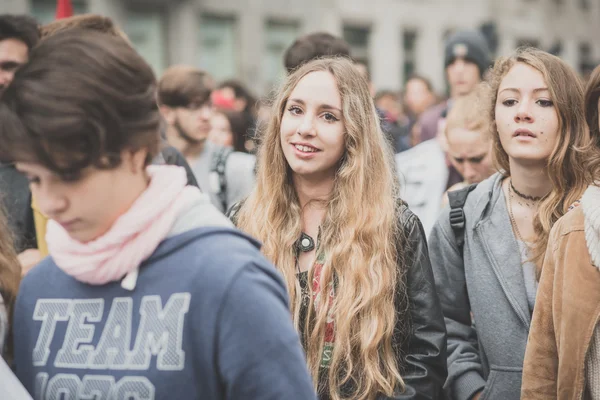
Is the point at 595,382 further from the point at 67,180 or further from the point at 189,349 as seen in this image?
the point at 67,180

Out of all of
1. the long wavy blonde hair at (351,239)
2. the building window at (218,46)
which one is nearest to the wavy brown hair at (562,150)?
the long wavy blonde hair at (351,239)

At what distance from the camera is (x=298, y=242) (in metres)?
3.24

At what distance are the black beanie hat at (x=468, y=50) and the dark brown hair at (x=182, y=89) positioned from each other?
2.36 meters

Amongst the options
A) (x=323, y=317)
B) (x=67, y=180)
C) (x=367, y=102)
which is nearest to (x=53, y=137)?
(x=67, y=180)

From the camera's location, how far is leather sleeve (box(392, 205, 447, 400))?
3037mm

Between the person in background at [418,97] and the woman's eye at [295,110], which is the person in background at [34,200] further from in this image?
the person in background at [418,97]

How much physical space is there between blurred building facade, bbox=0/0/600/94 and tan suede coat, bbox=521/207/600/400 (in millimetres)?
13218

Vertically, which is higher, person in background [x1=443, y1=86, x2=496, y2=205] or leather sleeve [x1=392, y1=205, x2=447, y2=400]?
person in background [x1=443, y1=86, x2=496, y2=205]

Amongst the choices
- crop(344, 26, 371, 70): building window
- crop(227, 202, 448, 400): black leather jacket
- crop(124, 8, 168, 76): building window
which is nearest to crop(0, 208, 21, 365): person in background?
crop(227, 202, 448, 400): black leather jacket

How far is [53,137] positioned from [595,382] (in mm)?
1881

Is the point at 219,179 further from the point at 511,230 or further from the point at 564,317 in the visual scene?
the point at 564,317

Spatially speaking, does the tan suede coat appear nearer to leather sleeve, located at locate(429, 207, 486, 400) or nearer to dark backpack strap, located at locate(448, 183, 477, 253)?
leather sleeve, located at locate(429, 207, 486, 400)

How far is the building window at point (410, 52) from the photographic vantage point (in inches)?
1074

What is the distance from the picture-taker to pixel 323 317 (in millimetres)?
3021
